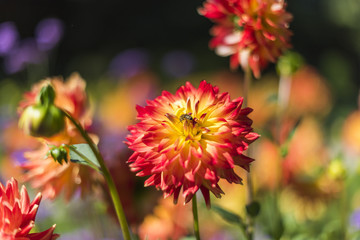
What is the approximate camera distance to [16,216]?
0.48 m

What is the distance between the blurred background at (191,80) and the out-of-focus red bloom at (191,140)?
A: 22 cm

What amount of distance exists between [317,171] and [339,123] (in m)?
0.92

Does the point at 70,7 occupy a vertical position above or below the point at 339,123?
above

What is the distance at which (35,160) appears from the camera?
66 cm

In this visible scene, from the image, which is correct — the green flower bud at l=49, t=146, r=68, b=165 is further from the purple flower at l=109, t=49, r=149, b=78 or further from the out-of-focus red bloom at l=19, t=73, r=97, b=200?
the purple flower at l=109, t=49, r=149, b=78

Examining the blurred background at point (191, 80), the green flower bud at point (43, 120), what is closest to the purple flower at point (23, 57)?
the blurred background at point (191, 80)

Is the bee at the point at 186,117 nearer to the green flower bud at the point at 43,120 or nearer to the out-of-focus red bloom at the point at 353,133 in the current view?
the green flower bud at the point at 43,120

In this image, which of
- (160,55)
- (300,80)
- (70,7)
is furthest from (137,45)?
(300,80)

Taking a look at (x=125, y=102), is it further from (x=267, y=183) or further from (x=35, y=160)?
(x=35, y=160)

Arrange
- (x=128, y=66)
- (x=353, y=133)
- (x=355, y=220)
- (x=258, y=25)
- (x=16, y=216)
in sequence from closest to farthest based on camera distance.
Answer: (x=16, y=216)
(x=258, y=25)
(x=355, y=220)
(x=353, y=133)
(x=128, y=66)

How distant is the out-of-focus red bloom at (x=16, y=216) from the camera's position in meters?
0.47

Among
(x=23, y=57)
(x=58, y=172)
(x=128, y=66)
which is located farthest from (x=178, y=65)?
(x=58, y=172)

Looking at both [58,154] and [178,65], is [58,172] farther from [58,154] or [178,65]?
[178,65]

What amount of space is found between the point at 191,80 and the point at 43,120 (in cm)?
210
